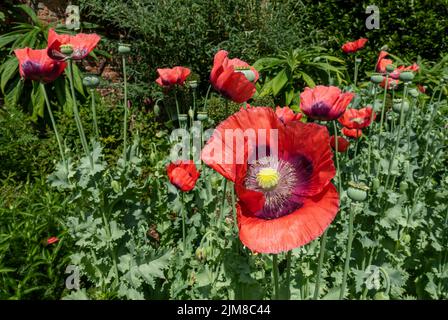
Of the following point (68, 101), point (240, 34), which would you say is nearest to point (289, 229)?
point (68, 101)

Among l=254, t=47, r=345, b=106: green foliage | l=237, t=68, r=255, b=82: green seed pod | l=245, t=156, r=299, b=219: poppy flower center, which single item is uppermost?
l=237, t=68, r=255, b=82: green seed pod

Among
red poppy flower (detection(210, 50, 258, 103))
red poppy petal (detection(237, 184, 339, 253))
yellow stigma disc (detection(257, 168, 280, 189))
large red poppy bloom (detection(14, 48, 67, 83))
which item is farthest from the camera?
large red poppy bloom (detection(14, 48, 67, 83))

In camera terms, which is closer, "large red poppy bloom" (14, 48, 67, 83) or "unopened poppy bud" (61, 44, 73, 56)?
"unopened poppy bud" (61, 44, 73, 56)

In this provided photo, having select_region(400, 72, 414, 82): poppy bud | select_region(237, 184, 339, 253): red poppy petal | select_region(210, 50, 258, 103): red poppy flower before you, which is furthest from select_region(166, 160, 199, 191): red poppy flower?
select_region(400, 72, 414, 82): poppy bud

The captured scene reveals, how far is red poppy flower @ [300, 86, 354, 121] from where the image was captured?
46.9 inches

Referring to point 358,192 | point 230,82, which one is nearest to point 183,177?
point 230,82

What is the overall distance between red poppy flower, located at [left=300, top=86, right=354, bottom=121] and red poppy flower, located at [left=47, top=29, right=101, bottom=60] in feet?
2.39

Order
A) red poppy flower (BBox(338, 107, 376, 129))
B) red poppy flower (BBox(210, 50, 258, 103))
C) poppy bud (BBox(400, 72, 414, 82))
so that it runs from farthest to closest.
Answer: red poppy flower (BBox(338, 107, 376, 129)) < poppy bud (BBox(400, 72, 414, 82)) < red poppy flower (BBox(210, 50, 258, 103))

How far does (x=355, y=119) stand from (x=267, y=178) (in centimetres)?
90

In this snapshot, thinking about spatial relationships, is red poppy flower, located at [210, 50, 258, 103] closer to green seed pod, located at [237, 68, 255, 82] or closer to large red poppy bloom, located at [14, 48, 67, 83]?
green seed pod, located at [237, 68, 255, 82]

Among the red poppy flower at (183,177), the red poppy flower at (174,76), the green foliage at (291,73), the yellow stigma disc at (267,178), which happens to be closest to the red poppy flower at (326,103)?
the yellow stigma disc at (267,178)

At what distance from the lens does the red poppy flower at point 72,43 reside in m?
1.35

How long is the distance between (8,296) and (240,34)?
3525 millimetres

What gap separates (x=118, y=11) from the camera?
448cm
